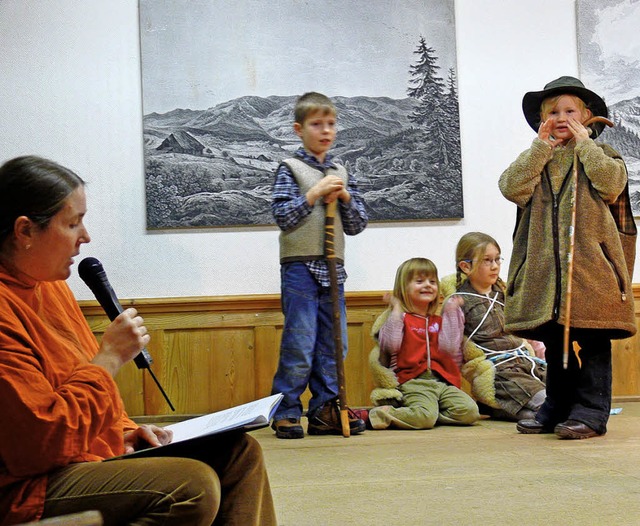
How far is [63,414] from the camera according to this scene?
116 centimetres

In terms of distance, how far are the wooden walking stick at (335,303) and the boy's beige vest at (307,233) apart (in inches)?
1.8

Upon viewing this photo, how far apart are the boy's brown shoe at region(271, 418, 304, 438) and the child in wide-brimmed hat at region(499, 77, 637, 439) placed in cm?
87

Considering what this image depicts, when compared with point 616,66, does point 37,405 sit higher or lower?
lower

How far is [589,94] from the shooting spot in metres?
3.25

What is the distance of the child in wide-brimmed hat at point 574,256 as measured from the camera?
9.93ft

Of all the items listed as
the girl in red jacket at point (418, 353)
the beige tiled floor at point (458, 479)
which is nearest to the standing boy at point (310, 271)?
the beige tiled floor at point (458, 479)

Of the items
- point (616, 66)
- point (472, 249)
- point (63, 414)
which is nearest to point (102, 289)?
point (63, 414)

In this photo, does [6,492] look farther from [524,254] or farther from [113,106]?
[113,106]

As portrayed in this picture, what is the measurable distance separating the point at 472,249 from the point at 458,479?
6.19ft

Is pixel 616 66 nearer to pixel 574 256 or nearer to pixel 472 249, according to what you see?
pixel 472 249

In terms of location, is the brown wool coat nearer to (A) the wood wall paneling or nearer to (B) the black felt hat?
(B) the black felt hat

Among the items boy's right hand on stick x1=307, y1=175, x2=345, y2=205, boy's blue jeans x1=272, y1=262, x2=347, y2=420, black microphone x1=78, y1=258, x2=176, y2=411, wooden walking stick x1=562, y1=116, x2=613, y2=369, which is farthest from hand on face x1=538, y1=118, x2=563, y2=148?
black microphone x1=78, y1=258, x2=176, y2=411

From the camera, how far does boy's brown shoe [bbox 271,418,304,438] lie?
11.0 ft

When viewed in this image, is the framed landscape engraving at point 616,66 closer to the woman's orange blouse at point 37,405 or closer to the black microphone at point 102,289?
the black microphone at point 102,289
